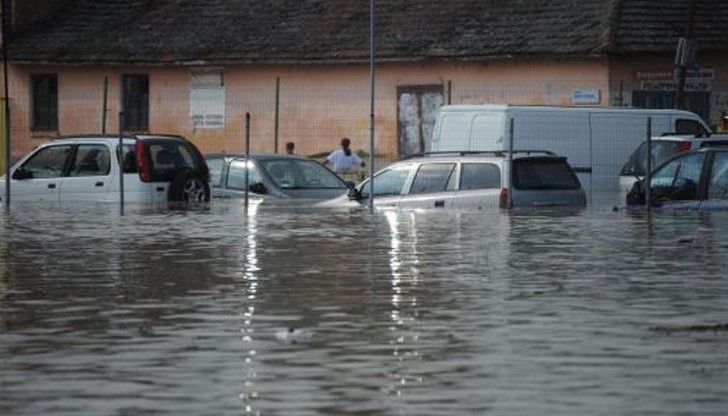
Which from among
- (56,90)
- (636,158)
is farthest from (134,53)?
(636,158)

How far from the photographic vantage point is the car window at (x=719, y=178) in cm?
3025

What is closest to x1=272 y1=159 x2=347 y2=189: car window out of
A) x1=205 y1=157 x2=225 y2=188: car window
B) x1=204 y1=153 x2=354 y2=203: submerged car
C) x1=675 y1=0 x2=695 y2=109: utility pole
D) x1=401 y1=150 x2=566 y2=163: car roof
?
x1=204 y1=153 x2=354 y2=203: submerged car

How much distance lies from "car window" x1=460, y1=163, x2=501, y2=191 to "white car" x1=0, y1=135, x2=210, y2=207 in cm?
549

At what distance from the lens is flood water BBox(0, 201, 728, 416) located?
12.2 meters

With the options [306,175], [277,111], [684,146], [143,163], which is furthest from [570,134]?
[277,111]

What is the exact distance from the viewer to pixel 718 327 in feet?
51.6

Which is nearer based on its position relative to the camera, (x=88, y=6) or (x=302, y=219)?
(x=302, y=219)

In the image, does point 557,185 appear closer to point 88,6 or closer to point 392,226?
point 392,226

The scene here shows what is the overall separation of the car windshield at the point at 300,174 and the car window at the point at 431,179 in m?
4.50

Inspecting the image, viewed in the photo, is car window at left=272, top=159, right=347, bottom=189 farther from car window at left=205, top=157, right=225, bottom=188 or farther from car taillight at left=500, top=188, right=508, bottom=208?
car taillight at left=500, top=188, right=508, bottom=208

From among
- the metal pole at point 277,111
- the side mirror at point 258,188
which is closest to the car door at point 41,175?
the side mirror at point 258,188

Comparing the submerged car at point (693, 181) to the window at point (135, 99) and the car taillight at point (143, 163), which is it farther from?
the window at point (135, 99)

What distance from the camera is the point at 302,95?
52969 mm

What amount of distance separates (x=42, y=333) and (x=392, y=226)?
14.0 m
